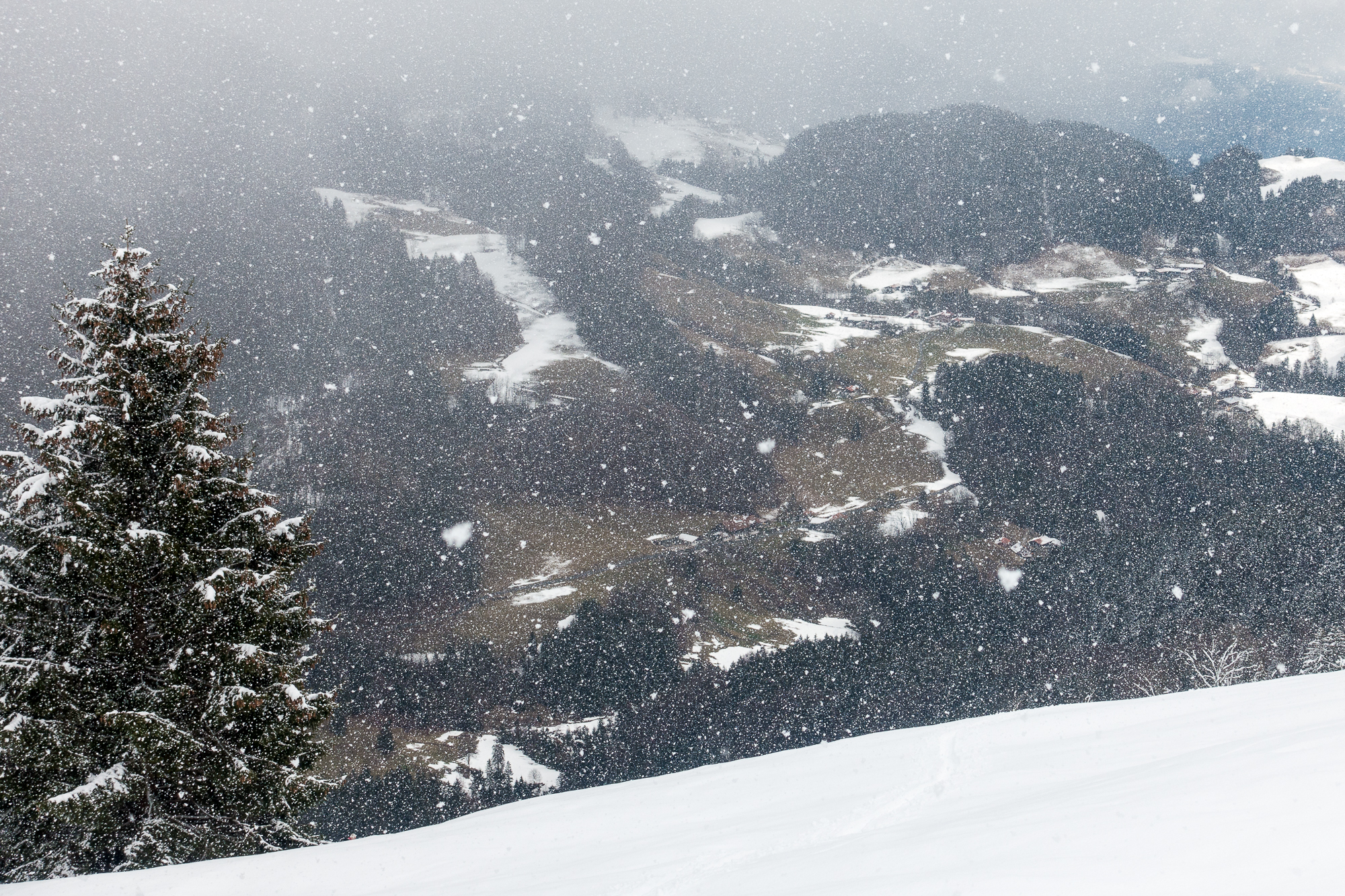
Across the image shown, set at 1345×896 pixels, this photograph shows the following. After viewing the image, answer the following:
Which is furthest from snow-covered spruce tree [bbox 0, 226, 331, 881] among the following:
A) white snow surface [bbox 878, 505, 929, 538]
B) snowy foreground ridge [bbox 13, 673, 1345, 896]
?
white snow surface [bbox 878, 505, 929, 538]

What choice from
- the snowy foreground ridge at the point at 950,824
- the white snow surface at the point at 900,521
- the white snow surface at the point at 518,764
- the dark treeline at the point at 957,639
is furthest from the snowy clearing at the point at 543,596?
the snowy foreground ridge at the point at 950,824

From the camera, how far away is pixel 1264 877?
5.28 meters

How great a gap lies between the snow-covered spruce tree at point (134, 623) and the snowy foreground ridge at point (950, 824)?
9.96ft

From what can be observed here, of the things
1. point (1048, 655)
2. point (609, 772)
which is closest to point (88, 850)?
point (609, 772)

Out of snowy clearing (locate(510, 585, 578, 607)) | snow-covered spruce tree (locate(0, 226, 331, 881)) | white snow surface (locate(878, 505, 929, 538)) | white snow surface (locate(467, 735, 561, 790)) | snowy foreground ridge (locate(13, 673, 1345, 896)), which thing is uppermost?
white snow surface (locate(878, 505, 929, 538))

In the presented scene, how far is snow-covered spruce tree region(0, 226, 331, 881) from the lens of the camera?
13133mm

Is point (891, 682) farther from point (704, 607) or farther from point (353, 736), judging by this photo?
point (353, 736)

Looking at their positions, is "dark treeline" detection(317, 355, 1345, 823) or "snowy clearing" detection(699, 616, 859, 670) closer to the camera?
"dark treeline" detection(317, 355, 1345, 823)

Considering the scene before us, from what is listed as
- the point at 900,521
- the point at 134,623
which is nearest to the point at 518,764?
the point at 134,623

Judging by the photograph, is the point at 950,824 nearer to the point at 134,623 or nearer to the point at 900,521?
the point at 134,623

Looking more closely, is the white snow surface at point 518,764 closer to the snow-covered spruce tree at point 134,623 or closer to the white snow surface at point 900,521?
the snow-covered spruce tree at point 134,623

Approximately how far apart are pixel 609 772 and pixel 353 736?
40.7 metres

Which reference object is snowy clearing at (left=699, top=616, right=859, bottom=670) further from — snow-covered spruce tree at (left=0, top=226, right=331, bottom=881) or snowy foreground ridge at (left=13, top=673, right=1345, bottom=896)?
snow-covered spruce tree at (left=0, top=226, right=331, bottom=881)

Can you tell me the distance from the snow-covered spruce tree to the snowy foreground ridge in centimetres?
304
